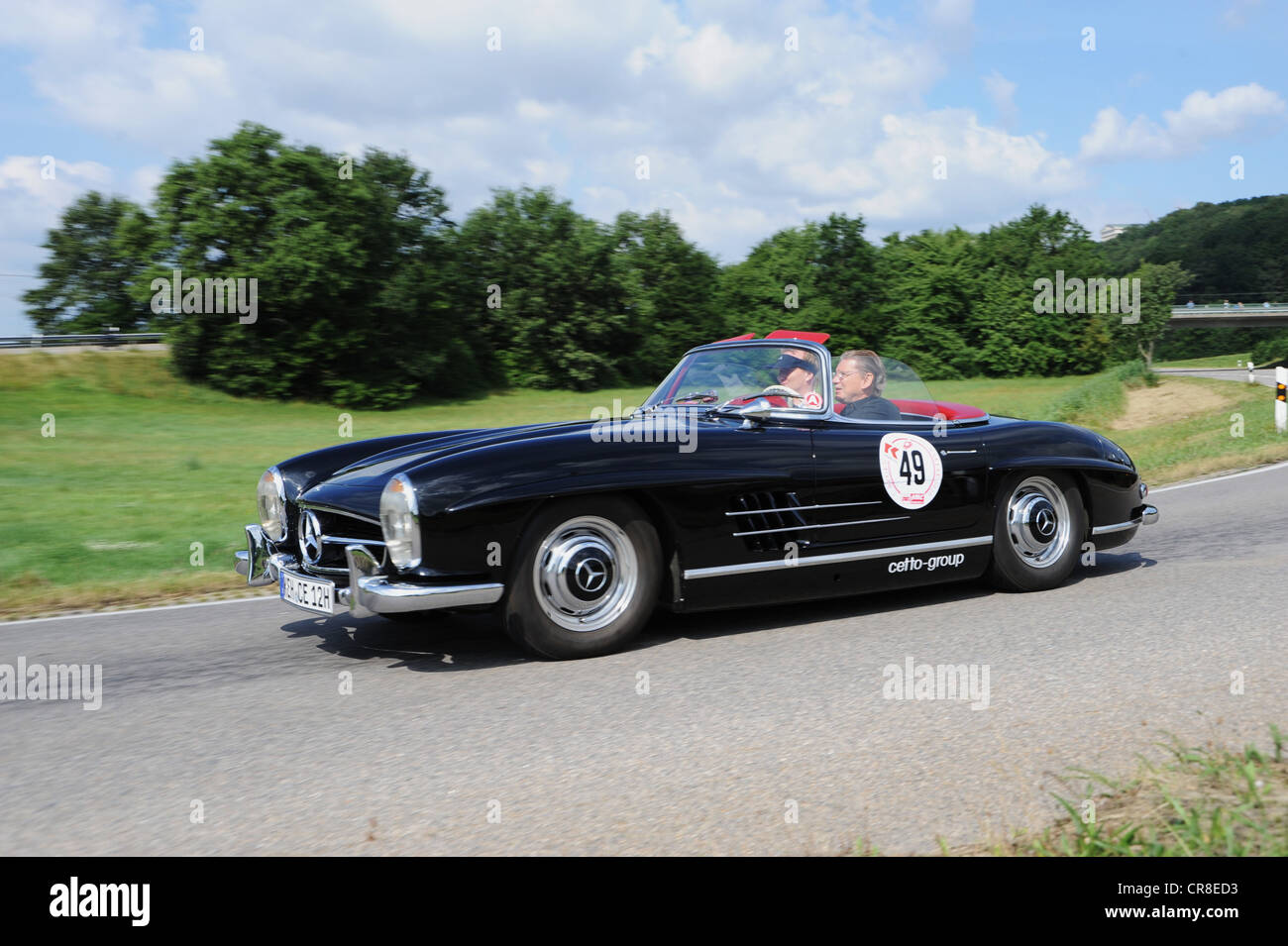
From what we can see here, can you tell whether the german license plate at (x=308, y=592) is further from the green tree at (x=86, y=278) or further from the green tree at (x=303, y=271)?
the green tree at (x=86, y=278)

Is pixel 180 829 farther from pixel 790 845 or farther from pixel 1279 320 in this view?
pixel 1279 320

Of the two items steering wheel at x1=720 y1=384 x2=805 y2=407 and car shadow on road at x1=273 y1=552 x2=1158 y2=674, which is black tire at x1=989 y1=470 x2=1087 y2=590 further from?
steering wheel at x1=720 y1=384 x2=805 y2=407

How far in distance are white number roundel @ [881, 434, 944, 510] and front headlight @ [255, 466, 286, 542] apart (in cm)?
303

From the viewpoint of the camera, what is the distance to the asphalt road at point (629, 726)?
9.87 ft

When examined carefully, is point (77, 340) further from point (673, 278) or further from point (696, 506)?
point (696, 506)

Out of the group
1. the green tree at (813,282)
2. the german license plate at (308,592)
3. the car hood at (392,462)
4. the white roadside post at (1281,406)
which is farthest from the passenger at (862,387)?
the green tree at (813,282)

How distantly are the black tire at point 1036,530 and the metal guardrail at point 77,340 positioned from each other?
36692mm

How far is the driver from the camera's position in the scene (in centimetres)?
589

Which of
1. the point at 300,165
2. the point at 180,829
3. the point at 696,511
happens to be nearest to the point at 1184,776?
the point at 696,511

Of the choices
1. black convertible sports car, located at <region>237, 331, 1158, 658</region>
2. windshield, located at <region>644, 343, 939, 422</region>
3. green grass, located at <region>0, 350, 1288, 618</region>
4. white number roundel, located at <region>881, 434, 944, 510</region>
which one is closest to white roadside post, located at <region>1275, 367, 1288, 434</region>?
green grass, located at <region>0, 350, 1288, 618</region>

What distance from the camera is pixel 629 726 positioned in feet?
12.8

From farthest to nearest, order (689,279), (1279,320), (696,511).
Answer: (1279,320), (689,279), (696,511)

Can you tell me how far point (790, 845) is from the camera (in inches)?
110

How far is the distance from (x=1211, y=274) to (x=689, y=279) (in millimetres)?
81770
